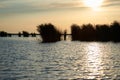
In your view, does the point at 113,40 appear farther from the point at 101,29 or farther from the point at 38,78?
the point at 38,78

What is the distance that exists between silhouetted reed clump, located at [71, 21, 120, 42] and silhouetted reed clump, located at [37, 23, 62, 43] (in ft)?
20.0

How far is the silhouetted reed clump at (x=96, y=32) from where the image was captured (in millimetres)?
78575

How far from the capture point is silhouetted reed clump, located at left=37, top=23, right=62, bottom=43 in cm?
8119

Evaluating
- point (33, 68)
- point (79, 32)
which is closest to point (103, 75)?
point (33, 68)

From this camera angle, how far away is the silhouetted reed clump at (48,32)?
8119 cm

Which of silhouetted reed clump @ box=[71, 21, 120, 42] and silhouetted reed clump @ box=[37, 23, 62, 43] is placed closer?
silhouetted reed clump @ box=[71, 21, 120, 42]

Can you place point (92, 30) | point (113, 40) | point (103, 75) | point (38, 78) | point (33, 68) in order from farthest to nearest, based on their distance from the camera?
point (92, 30), point (113, 40), point (33, 68), point (103, 75), point (38, 78)

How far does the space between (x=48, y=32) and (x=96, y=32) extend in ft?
37.2

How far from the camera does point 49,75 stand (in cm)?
2367

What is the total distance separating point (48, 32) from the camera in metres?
81.4

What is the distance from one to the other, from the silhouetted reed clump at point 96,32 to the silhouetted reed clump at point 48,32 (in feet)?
20.0

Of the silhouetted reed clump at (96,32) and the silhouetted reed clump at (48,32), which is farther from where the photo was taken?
the silhouetted reed clump at (48,32)

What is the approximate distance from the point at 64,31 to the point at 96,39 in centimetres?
1054

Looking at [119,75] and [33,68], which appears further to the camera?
[33,68]
